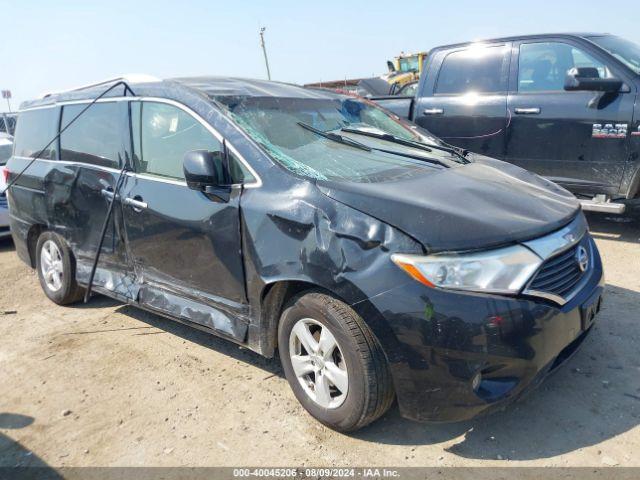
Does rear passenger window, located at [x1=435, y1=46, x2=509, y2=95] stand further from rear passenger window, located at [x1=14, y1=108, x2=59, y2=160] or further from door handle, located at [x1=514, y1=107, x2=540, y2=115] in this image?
rear passenger window, located at [x1=14, y1=108, x2=59, y2=160]

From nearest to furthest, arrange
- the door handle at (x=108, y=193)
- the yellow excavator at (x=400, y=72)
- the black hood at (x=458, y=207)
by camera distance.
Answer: the black hood at (x=458, y=207) < the door handle at (x=108, y=193) < the yellow excavator at (x=400, y=72)

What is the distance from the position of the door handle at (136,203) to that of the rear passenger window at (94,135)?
38cm

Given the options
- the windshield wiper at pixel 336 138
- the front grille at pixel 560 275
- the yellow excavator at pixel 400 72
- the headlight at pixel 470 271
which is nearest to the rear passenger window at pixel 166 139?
the windshield wiper at pixel 336 138

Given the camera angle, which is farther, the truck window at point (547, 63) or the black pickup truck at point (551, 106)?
the truck window at point (547, 63)

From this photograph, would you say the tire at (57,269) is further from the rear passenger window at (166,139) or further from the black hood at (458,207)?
the black hood at (458,207)

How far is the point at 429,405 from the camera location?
240 centimetres

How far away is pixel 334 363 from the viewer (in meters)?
2.64

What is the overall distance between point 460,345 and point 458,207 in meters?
0.66

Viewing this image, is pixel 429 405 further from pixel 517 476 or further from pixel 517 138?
pixel 517 138

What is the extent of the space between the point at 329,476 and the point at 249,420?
63 cm

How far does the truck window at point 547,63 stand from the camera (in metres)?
5.39

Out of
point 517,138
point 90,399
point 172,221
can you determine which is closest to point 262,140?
point 172,221

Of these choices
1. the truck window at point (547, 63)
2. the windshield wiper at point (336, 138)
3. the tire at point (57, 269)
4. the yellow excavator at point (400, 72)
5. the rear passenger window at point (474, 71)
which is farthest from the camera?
the yellow excavator at point (400, 72)

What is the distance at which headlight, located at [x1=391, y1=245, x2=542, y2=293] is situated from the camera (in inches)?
90.7
